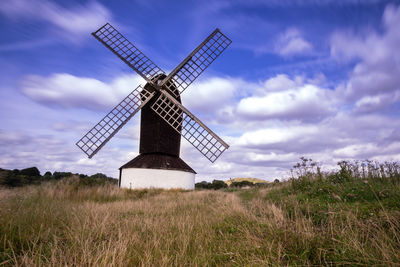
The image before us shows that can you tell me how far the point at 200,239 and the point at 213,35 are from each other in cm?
1966

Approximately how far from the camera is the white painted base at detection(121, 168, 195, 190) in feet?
65.7

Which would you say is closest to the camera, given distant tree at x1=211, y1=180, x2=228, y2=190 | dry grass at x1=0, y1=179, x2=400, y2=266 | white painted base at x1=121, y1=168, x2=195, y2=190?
dry grass at x1=0, y1=179, x2=400, y2=266

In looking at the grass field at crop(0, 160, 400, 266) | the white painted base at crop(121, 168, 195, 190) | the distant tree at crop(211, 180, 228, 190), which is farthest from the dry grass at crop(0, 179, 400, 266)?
the distant tree at crop(211, 180, 228, 190)

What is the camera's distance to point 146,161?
802 inches

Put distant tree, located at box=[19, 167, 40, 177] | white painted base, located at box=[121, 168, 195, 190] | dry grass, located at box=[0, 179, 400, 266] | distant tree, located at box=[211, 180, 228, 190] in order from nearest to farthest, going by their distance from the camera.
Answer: dry grass, located at box=[0, 179, 400, 266] → white painted base, located at box=[121, 168, 195, 190] → distant tree, located at box=[19, 167, 40, 177] → distant tree, located at box=[211, 180, 228, 190]

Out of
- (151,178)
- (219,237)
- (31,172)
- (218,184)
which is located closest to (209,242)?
(219,237)

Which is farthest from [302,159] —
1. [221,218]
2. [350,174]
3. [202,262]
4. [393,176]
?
[202,262]

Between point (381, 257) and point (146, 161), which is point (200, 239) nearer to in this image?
point (381, 257)

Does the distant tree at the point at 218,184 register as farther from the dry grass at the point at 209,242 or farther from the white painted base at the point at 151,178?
the dry grass at the point at 209,242

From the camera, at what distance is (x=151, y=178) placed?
65.8 ft

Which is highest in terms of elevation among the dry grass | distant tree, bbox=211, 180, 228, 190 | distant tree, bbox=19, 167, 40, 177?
distant tree, bbox=19, 167, 40, 177

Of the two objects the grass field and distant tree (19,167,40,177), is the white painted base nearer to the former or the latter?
distant tree (19,167,40,177)

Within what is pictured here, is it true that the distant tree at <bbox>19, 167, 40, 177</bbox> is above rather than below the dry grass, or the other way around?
above

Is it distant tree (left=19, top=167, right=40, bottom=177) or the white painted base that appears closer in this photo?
the white painted base
